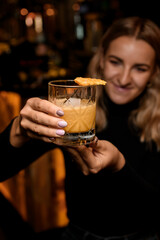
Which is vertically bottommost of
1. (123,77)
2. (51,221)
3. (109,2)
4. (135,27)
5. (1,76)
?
(51,221)

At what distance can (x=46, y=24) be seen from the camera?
1098 centimetres

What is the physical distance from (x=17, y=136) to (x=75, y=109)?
465 millimetres

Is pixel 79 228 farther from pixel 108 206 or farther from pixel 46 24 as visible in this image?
pixel 46 24

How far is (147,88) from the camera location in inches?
81.0

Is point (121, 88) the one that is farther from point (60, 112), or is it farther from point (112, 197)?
point (60, 112)

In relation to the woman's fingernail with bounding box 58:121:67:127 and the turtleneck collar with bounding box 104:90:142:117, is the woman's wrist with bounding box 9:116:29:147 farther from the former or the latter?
the turtleneck collar with bounding box 104:90:142:117

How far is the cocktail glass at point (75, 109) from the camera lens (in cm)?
96

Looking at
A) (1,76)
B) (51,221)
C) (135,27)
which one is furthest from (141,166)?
(1,76)

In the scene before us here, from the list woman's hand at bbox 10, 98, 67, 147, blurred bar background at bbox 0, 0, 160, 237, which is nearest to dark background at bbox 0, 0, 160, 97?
blurred bar background at bbox 0, 0, 160, 237

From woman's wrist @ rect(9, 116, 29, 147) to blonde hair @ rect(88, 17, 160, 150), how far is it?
2.43 feet

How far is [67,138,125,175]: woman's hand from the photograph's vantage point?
105cm

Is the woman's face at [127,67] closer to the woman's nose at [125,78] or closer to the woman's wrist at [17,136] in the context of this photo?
the woman's nose at [125,78]

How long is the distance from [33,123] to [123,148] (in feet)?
3.26

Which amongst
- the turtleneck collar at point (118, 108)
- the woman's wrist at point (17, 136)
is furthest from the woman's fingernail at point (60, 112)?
the turtleneck collar at point (118, 108)
